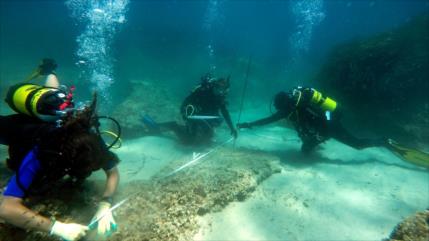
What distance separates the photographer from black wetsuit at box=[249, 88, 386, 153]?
22.9 ft

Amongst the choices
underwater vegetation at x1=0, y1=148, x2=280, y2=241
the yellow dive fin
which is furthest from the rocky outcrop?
the yellow dive fin

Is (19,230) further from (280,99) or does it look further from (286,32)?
(286,32)

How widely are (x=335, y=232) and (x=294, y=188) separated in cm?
135

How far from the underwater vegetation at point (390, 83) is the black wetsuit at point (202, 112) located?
18.9 ft

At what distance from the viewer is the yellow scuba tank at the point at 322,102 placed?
6871 mm

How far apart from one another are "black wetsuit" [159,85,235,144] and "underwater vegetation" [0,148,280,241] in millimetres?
2051

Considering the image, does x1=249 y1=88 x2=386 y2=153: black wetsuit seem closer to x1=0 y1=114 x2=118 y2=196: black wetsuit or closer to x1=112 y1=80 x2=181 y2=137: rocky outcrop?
x1=112 y1=80 x2=181 y2=137: rocky outcrop

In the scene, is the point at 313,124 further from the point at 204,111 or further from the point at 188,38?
the point at 188,38

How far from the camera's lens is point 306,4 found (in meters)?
52.5

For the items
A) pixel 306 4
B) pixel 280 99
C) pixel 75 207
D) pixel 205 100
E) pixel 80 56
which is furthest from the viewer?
pixel 306 4

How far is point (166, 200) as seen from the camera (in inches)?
159

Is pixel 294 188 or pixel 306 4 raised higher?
pixel 306 4

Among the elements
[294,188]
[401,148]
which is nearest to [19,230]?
[294,188]

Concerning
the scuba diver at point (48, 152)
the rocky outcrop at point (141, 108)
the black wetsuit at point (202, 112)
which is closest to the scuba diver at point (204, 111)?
the black wetsuit at point (202, 112)
